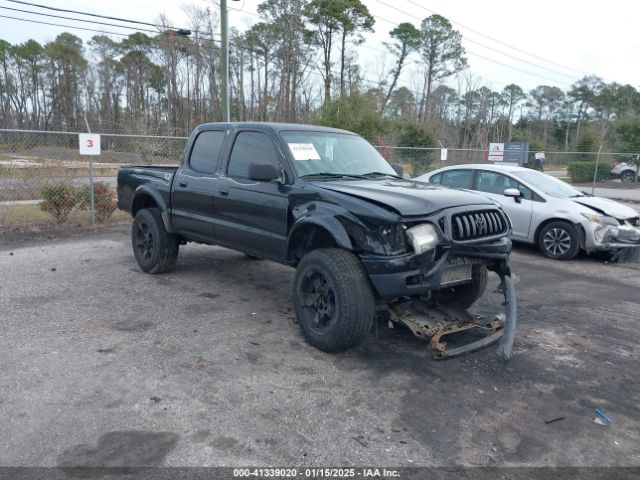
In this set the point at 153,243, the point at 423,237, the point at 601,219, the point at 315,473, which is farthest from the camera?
the point at 601,219

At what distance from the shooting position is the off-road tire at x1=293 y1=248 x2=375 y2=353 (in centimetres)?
418

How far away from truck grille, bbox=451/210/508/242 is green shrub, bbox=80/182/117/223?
8831 mm

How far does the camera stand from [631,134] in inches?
1204

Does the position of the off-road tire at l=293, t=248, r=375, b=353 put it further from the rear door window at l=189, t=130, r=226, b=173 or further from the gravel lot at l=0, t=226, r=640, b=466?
the rear door window at l=189, t=130, r=226, b=173

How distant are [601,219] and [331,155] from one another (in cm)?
506

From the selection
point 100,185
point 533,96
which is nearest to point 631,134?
point 100,185

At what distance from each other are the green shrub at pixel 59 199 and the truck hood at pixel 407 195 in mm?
7555

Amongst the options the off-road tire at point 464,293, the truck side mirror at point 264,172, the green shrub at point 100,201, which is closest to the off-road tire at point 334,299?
the truck side mirror at point 264,172

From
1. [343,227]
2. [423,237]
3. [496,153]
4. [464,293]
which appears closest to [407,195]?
[423,237]

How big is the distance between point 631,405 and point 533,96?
222 ft

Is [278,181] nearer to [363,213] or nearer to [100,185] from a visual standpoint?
[363,213]

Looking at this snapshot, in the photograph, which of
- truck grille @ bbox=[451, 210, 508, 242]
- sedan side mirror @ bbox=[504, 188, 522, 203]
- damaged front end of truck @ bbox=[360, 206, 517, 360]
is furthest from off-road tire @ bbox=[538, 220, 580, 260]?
truck grille @ bbox=[451, 210, 508, 242]

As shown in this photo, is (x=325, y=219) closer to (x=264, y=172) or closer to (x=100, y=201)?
(x=264, y=172)

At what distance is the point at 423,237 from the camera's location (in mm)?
4105
